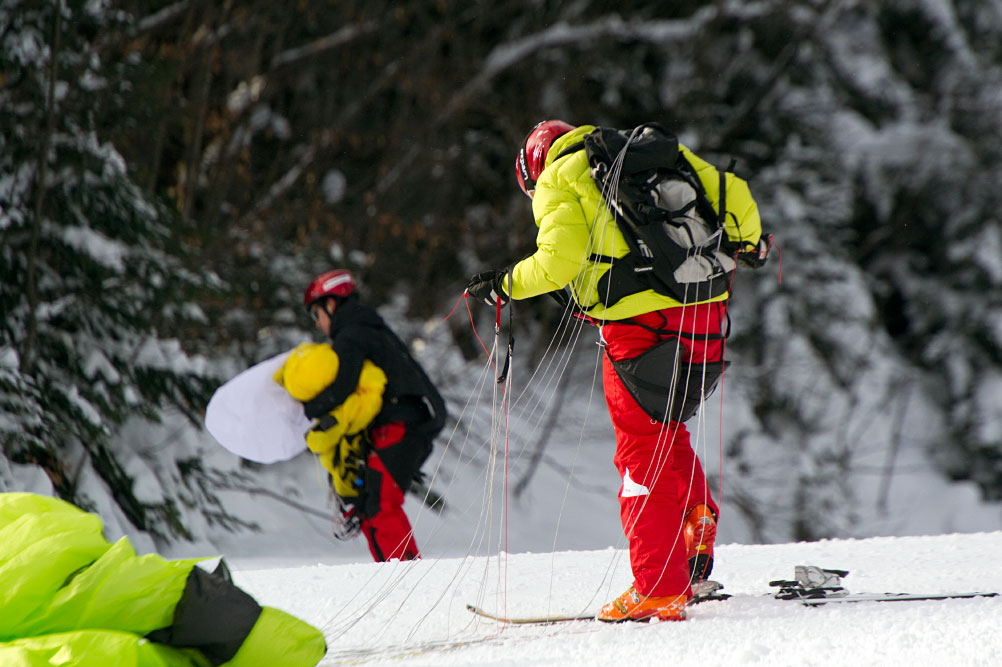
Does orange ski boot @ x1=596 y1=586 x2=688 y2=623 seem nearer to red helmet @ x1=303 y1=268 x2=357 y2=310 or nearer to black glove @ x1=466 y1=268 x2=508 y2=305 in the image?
black glove @ x1=466 y1=268 x2=508 y2=305

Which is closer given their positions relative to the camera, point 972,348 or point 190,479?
point 190,479

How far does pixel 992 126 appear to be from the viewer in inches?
466

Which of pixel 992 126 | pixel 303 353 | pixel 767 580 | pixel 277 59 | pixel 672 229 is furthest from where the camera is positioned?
pixel 992 126

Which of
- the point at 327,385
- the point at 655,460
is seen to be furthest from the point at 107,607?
the point at 327,385

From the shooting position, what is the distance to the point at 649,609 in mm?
2582

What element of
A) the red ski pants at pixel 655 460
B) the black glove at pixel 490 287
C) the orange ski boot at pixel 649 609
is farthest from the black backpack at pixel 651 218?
the orange ski boot at pixel 649 609

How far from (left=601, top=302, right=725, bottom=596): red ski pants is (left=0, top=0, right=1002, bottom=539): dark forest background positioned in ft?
13.5

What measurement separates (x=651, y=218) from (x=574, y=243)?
24 centimetres

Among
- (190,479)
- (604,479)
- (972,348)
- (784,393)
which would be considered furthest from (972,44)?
(190,479)

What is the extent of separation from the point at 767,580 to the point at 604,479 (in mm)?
7791

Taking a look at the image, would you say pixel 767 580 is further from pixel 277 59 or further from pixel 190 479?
pixel 277 59

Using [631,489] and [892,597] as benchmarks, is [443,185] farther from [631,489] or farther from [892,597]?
[892,597]

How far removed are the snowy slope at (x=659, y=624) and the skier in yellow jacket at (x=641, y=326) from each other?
20 centimetres

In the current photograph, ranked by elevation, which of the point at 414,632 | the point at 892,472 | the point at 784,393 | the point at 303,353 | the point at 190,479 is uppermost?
the point at 303,353
